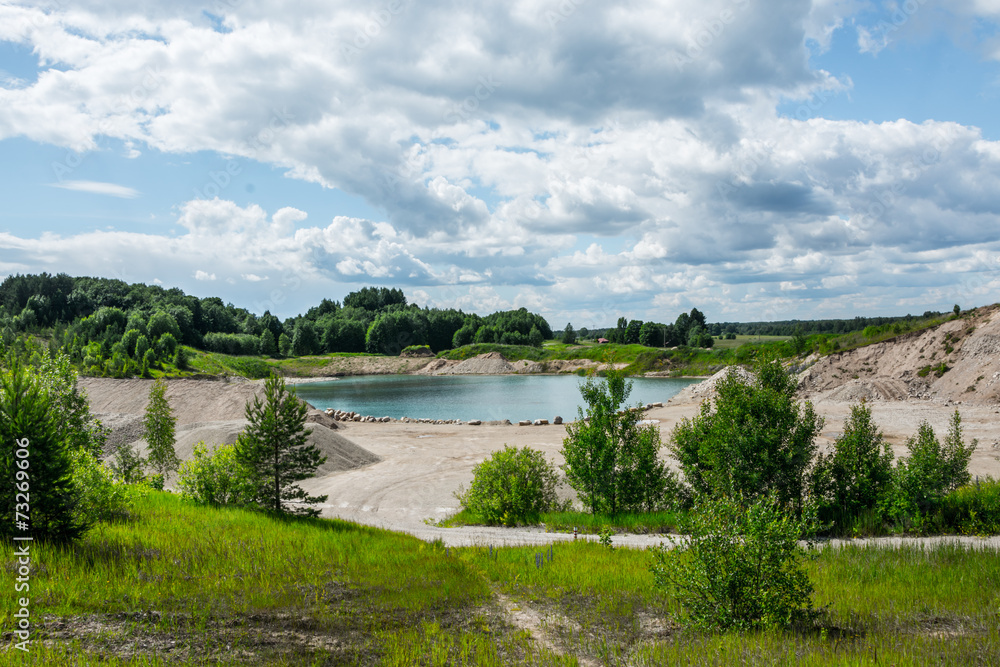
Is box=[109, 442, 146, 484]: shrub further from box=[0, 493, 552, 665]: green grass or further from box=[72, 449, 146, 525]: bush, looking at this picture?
box=[0, 493, 552, 665]: green grass

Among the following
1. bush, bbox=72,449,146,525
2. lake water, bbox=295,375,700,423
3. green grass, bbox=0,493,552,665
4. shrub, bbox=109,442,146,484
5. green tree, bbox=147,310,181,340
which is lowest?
lake water, bbox=295,375,700,423

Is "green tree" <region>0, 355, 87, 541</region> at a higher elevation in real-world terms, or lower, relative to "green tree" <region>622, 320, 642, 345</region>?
lower

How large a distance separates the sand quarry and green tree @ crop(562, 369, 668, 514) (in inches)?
113

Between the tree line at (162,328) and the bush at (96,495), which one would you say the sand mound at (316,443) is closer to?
the bush at (96,495)

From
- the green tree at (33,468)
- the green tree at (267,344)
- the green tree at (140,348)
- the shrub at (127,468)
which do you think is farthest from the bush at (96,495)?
the green tree at (267,344)

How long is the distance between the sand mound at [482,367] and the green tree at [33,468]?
5428 inches

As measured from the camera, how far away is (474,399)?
83188mm

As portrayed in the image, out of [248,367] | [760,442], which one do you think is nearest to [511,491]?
[760,442]

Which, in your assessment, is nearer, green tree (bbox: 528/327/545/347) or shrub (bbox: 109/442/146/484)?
shrub (bbox: 109/442/146/484)

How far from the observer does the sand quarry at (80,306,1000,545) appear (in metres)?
25.1

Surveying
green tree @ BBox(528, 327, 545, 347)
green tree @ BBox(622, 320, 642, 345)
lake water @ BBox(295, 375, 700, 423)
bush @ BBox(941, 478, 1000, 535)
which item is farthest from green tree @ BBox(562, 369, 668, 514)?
green tree @ BBox(622, 320, 642, 345)

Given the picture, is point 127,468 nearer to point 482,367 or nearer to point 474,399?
point 474,399

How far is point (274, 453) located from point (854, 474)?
19.1 meters

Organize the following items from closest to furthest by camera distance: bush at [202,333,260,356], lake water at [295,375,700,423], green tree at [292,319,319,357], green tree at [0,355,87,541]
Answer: green tree at [0,355,87,541] < lake water at [295,375,700,423] < bush at [202,333,260,356] < green tree at [292,319,319,357]
